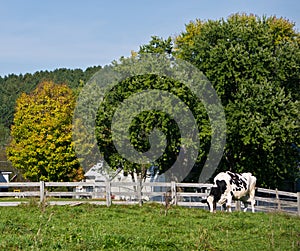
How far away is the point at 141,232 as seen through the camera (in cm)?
1359

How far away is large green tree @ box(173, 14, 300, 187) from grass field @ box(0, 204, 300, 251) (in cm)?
1026

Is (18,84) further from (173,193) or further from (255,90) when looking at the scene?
(173,193)

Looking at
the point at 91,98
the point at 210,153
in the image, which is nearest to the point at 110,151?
the point at 91,98

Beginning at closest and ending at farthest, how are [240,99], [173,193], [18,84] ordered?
[173,193] → [240,99] → [18,84]

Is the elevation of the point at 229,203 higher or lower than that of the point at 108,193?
lower

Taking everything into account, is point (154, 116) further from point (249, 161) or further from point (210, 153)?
point (249, 161)

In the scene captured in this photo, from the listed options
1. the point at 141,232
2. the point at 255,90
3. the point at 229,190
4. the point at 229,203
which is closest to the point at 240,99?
the point at 255,90

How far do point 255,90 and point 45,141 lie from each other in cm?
2199

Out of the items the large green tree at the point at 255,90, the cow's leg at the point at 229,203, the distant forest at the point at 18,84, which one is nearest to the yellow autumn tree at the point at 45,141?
the large green tree at the point at 255,90

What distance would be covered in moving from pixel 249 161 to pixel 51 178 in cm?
2014

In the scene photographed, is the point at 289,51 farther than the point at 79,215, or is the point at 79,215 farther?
the point at 289,51

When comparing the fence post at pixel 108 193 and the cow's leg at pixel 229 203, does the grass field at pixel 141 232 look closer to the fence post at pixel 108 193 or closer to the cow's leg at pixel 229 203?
the cow's leg at pixel 229 203

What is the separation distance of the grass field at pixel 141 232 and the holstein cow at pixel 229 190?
117 inches

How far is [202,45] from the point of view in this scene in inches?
1241
